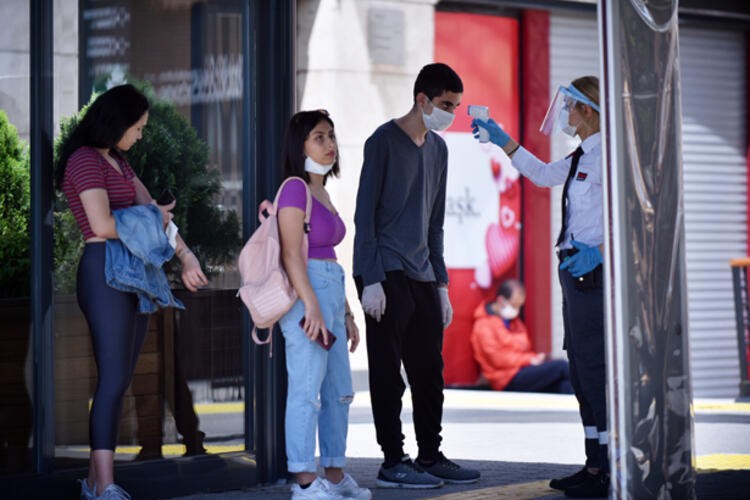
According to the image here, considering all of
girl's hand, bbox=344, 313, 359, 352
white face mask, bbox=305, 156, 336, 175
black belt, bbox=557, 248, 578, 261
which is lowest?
girl's hand, bbox=344, 313, 359, 352

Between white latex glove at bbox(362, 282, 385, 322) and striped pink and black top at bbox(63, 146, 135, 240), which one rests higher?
striped pink and black top at bbox(63, 146, 135, 240)

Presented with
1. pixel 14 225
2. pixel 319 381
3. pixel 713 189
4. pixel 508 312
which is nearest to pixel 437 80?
pixel 319 381

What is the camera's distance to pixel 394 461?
6.57 metres

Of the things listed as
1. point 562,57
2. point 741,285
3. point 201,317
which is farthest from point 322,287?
point 562,57

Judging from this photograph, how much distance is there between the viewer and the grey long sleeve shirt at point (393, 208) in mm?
6449

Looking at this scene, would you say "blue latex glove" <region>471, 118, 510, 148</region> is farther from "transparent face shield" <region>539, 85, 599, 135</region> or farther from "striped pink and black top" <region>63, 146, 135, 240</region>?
"striped pink and black top" <region>63, 146, 135, 240</region>

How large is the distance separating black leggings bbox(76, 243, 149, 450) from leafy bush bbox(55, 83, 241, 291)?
0.69 meters

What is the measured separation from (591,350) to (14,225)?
2.51 m

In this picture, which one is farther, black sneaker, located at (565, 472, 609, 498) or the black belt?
the black belt

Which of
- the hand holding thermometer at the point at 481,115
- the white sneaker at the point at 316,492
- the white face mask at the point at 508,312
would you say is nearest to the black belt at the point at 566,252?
the hand holding thermometer at the point at 481,115

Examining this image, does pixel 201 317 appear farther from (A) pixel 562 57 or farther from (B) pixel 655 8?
(A) pixel 562 57

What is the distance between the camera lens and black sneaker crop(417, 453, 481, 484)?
6.65 metres

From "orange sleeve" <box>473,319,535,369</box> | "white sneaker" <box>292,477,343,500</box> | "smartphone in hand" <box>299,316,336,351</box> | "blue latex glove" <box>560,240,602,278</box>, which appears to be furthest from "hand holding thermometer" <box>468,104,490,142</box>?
"orange sleeve" <box>473,319,535,369</box>

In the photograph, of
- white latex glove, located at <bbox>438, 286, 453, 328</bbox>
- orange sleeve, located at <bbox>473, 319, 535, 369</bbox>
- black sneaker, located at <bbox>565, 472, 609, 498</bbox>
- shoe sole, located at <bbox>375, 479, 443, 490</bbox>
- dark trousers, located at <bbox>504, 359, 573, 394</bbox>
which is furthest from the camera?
orange sleeve, located at <bbox>473, 319, 535, 369</bbox>
